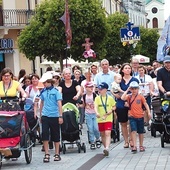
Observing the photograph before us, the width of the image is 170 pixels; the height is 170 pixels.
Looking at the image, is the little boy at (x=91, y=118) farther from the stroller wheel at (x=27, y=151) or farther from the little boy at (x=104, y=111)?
the stroller wheel at (x=27, y=151)

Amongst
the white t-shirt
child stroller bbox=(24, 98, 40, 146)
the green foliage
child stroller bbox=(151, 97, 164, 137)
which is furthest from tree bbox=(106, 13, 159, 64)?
child stroller bbox=(151, 97, 164, 137)

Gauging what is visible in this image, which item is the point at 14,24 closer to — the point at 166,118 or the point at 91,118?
the point at 91,118

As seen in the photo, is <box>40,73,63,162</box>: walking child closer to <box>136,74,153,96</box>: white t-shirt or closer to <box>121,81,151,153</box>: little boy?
<box>121,81,151,153</box>: little boy

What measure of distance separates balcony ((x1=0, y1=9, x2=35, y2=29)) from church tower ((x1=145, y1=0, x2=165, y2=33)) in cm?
12320

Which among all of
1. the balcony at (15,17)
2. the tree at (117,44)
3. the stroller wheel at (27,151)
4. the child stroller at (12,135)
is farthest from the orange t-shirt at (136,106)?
the tree at (117,44)

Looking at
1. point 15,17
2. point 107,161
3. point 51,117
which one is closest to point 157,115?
point 107,161

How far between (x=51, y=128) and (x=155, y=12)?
148206 millimetres

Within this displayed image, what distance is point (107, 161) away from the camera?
12758 millimetres

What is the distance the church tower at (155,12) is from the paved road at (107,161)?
145 m

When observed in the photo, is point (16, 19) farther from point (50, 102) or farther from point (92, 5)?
point (50, 102)

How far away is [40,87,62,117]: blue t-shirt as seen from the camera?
13.3 metres

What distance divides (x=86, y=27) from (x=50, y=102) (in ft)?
69.5

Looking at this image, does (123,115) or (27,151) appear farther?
(123,115)

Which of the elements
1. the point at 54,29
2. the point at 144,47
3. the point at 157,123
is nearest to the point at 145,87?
the point at 157,123
